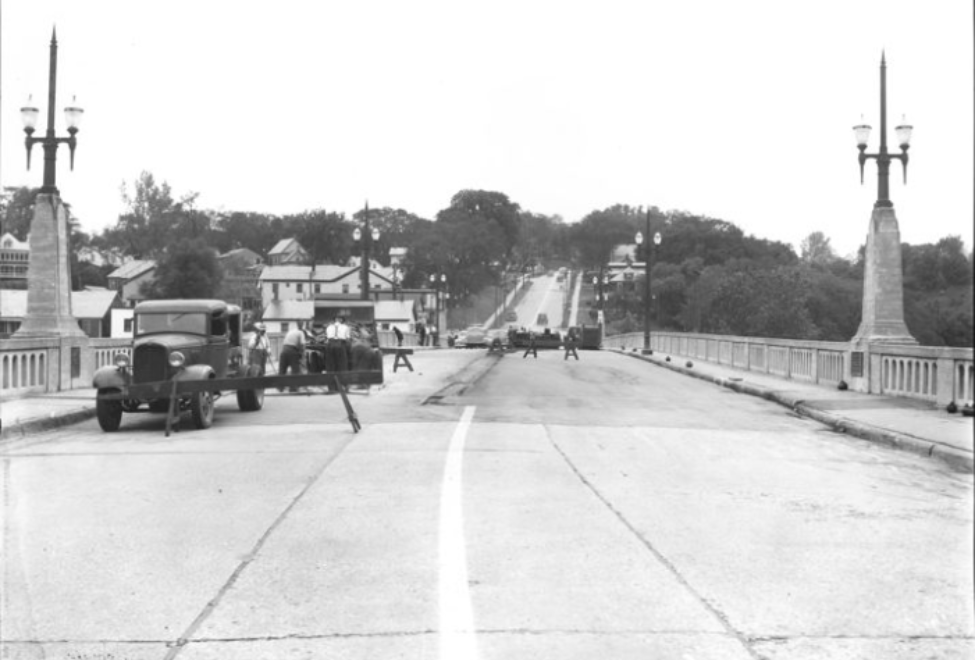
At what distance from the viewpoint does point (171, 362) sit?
14.0 metres

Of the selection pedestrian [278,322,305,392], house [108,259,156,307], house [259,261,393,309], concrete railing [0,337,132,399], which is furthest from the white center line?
house [259,261,393,309]

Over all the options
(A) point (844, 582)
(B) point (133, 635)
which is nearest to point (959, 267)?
(A) point (844, 582)

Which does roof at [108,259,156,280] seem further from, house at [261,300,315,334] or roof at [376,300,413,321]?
roof at [376,300,413,321]

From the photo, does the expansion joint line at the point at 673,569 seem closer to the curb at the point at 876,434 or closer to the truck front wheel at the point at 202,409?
the curb at the point at 876,434

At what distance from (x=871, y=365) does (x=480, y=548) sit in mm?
15715

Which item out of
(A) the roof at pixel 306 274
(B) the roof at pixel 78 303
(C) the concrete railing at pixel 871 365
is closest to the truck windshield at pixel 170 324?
(B) the roof at pixel 78 303

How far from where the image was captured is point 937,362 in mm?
16703

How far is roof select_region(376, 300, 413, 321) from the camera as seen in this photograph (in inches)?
2960

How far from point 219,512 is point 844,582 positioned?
504 centimetres

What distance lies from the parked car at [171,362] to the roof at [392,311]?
56.6 metres

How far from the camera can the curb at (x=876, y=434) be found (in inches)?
454

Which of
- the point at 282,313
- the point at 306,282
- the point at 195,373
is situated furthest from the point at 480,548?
the point at 306,282

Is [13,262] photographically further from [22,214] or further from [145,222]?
[145,222]

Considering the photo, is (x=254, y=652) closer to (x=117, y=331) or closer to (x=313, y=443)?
(x=313, y=443)
